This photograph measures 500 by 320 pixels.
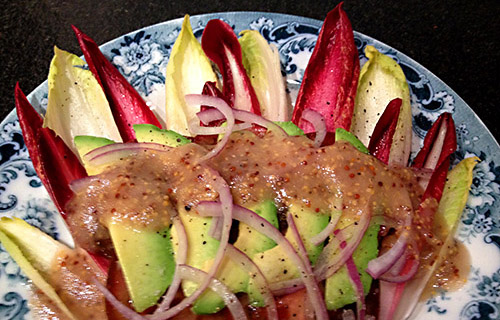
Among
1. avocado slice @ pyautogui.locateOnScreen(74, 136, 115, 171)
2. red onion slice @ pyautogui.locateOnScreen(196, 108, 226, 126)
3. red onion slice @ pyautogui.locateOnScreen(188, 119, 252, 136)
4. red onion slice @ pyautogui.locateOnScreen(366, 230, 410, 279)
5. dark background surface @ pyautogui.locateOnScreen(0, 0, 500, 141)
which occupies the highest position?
dark background surface @ pyautogui.locateOnScreen(0, 0, 500, 141)

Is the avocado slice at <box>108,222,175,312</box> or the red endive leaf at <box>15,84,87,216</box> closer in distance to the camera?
the avocado slice at <box>108,222,175,312</box>

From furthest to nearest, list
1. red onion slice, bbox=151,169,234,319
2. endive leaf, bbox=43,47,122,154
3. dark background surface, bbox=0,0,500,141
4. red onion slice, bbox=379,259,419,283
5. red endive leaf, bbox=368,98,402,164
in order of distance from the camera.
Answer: dark background surface, bbox=0,0,500,141 < endive leaf, bbox=43,47,122,154 < red endive leaf, bbox=368,98,402,164 < red onion slice, bbox=379,259,419,283 < red onion slice, bbox=151,169,234,319

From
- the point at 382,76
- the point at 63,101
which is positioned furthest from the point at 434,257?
the point at 63,101

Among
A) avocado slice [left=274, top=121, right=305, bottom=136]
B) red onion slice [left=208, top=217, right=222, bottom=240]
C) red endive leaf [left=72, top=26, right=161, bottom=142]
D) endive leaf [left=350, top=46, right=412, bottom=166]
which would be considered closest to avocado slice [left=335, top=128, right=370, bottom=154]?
avocado slice [left=274, top=121, right=305, bottom=136]

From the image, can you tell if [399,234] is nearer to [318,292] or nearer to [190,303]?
[318,292]

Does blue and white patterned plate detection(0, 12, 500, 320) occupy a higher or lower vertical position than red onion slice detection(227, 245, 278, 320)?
higher

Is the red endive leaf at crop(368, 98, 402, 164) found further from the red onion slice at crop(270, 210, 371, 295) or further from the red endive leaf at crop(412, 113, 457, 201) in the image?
the red onion slice at crop(270, 210, 371, 295)

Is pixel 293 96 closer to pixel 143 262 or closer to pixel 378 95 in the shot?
pixel 378 95

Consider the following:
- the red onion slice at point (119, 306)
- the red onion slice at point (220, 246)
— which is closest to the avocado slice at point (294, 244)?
Answer: the red onion slice at point (220, 246)
